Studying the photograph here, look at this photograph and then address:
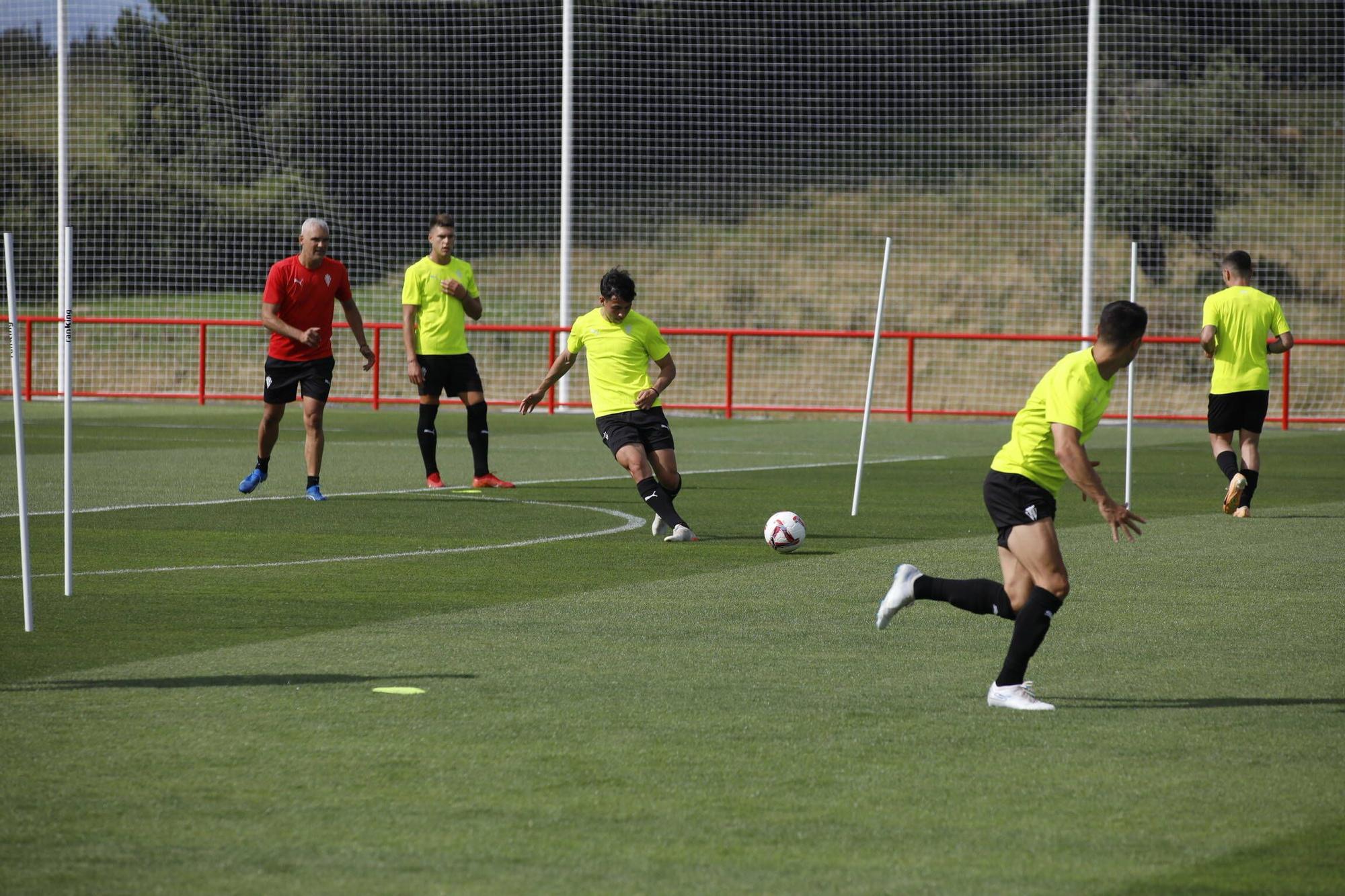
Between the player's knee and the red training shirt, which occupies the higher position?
the red training shirt

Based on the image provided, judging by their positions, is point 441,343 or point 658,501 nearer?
point 658,501

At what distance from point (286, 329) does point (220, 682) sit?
7421 mm

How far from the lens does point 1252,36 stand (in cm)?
3353

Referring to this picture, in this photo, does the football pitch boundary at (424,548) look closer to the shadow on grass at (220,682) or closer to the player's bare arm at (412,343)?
the player's bare arm at (412,343)

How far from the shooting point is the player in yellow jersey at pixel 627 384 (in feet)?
40.0

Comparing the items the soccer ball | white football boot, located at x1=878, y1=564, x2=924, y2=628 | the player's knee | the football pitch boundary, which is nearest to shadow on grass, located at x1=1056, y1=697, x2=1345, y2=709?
the player's knee

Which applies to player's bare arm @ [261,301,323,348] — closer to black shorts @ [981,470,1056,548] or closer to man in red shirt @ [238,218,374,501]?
man in red shirt @ [238,218,374,501]

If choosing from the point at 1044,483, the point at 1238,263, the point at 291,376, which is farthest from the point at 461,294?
the point at 1044,483

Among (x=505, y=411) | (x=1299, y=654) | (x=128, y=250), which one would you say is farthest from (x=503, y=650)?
(x=128, y=250)

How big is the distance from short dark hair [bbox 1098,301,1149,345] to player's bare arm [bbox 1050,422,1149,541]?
364 millimetres

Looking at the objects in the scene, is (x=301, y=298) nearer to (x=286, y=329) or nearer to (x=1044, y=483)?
(x=286, y=329)

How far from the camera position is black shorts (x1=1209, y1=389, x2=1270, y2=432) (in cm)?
1430

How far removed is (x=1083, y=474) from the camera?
6.52 metres

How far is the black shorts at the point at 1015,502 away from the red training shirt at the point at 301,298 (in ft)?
26.6
